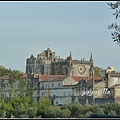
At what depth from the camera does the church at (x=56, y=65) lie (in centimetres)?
8883

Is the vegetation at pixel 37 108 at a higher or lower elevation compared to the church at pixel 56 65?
lower

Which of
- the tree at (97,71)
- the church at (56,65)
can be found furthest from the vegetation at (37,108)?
the tree at (97,71)

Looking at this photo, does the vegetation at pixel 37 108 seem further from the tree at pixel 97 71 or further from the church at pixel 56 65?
the tree at pixel 97 71

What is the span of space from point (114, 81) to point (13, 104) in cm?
2893

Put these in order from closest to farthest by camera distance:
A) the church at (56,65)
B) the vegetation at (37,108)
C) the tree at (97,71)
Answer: the vegetation at (37,108)
the church at (56,65)
the tree at (97,71)

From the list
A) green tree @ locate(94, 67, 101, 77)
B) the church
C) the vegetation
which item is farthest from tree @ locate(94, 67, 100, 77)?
the vegetation

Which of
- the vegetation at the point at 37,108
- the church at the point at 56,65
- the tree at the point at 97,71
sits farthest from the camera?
the tree at the point at 97,71

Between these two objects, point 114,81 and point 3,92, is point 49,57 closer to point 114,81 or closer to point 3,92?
point 114,81

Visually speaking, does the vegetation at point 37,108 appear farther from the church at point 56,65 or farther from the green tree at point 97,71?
the green tree at point 97,71

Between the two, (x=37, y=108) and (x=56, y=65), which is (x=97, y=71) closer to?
(x=56, y=65)

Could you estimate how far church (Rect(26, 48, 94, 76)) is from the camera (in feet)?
291

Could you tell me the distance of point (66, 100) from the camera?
6906 centimetres

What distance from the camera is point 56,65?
94.3 m

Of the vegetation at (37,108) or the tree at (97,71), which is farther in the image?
the tree at (97,71)
